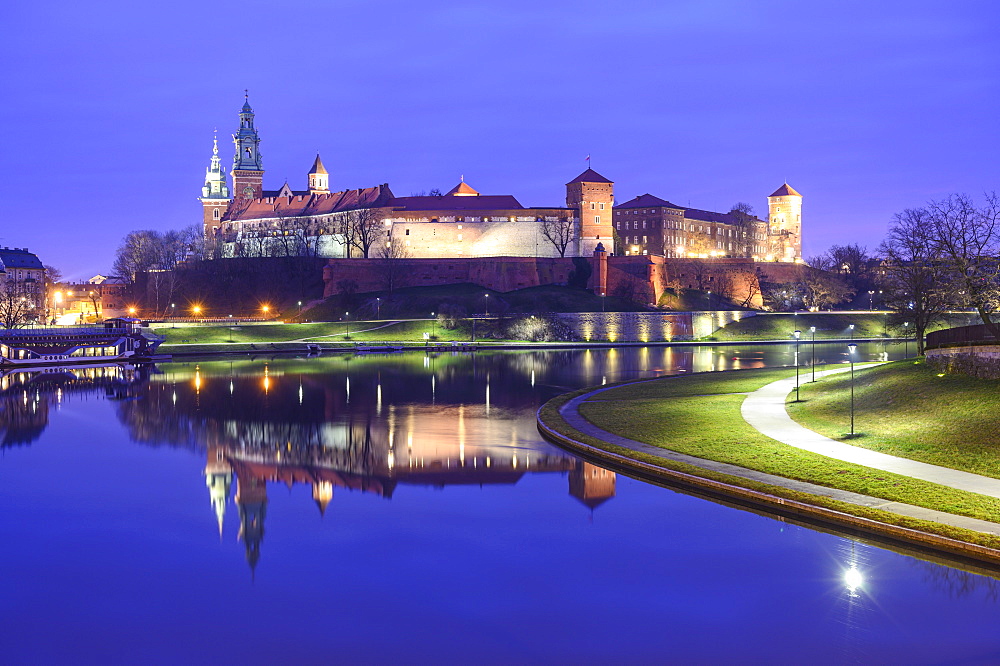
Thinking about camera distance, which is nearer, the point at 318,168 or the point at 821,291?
the point at 821,291

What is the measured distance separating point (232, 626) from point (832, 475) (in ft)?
43.9

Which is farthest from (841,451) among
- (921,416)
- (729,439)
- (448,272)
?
(448,272)

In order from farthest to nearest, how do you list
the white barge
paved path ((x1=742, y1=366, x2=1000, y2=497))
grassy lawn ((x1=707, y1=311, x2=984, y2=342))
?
grassy lawn ((x1=707, y1=311, x2=984, y2=342)) < the white barge < paved path ((x1=742, y1=366, x2=1000, y2=497))

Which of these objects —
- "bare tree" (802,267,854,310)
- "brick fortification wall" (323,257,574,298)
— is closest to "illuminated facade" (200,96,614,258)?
"brick fortification wall" (323,257,574,298)

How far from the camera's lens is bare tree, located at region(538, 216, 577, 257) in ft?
368

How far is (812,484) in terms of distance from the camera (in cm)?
1922

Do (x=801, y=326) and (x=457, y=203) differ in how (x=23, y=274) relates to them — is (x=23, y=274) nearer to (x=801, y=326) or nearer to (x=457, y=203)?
(x=457, y=203)

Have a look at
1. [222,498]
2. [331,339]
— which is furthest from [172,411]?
[331,339]

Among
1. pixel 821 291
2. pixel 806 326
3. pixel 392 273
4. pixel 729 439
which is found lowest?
pixel 729 439

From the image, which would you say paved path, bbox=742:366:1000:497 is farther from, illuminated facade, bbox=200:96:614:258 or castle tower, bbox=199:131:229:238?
castle tower, bbox=199:131:229:238

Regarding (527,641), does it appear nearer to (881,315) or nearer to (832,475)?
(832,475)

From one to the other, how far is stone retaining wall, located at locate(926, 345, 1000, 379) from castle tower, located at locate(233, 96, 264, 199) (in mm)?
121647

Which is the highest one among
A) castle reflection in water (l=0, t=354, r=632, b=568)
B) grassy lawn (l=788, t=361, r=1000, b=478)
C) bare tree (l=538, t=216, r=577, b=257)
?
bare tree (l=538, t=216, r=577, b=257)

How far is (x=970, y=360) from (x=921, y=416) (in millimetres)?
4450
